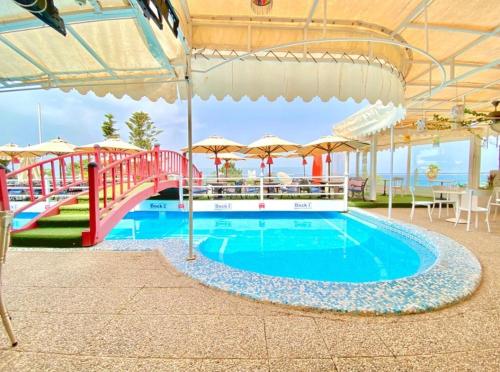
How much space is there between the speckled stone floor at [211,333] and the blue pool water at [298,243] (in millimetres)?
1824

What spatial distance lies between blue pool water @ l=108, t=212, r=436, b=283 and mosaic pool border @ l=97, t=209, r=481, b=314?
1.06 metres

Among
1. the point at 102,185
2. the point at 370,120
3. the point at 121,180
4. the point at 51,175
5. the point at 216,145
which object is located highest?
the point at 370,120

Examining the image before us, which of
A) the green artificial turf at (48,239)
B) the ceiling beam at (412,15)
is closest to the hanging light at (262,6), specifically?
the ceiling beam at (412,15)

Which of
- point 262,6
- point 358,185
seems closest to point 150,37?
point 262,6

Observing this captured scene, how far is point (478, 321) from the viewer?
6.01 feet

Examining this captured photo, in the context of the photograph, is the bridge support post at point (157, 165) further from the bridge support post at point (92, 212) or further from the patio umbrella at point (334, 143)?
the patio umbrella at point (334, 143)

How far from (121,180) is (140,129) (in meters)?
26.7

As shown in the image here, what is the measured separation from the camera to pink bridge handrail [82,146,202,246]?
12.8 feet

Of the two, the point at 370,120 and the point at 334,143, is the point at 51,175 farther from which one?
the point at 370,120

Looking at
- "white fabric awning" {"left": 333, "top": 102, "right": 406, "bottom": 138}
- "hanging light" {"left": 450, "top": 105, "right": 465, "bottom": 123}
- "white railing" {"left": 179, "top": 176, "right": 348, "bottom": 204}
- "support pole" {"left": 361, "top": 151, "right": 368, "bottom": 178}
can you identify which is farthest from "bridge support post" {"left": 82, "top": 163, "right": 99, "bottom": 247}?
"support pole" {"left": 361, "top": 151, "right": 368, "bottom": 178}

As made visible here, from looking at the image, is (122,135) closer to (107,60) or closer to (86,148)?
(86,148)

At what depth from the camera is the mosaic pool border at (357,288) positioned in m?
2.00

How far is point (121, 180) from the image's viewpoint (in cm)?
530

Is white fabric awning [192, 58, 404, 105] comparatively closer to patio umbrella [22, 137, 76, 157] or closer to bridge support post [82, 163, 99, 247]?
bridge support post [82, 163, 99, 247]
